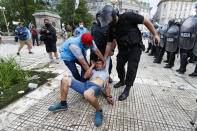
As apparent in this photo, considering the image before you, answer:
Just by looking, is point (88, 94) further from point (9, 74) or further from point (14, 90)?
point (9, 74)

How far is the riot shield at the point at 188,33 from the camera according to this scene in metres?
3.57

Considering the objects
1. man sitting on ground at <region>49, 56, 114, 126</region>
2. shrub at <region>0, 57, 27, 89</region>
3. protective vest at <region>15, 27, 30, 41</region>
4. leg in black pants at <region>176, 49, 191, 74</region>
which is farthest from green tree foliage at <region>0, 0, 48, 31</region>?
man sitting on ground at <region>49, 56, 114, 126</region>

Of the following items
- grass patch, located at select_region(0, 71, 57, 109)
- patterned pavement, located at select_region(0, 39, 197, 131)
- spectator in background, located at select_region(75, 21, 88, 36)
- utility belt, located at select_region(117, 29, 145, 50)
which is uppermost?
spectator in background, located at select_region(75, 21, 88, 36)

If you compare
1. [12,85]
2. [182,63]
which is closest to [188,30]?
[182,63]

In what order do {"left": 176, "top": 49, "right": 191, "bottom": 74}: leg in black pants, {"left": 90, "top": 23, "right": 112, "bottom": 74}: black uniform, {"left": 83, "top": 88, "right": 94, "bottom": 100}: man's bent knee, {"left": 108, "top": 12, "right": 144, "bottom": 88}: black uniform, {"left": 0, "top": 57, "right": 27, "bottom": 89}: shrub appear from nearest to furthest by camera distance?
{"left": 83, "top": 88, "right": 94, "bottom": 100}: man's bent knee, {"left": 108, "top": 12, "right": 144, "bottom": 88}: black uniform, {"left": 90, "top": 23, "right": 112, "bottom": 74}: black uniform, {"left": 0, "top": 57, "right": 27, "bottom": 89}: shrub, {"left": 176, "top": 49, "right": 191, "bottom": 74}: leg in black pants

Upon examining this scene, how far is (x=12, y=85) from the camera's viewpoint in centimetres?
300

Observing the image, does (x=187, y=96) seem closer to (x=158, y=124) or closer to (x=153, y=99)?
(x=153, y=99)

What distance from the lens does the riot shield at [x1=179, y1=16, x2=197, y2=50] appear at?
11.7 feet

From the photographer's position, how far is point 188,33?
12.0 ft

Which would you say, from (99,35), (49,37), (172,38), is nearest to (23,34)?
(49,37)

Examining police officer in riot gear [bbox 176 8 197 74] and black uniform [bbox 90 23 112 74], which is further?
police officer in riot gear [bbox 176 8 197 74]

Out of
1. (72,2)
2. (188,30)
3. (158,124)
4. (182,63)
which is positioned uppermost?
(72,2)

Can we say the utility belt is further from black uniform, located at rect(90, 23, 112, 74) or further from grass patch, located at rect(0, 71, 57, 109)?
grass patch, located at rect(0, 71, 57, 109)

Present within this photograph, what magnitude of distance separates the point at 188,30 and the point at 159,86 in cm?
208
